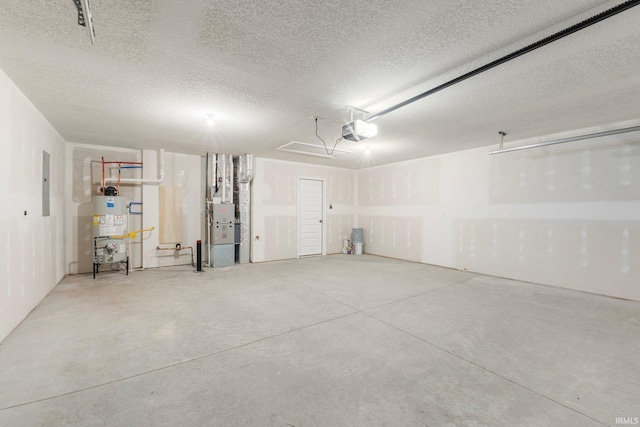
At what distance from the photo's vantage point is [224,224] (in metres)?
5.75

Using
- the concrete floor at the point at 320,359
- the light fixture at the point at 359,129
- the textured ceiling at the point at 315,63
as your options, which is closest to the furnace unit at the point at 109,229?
the concrete floor at the point at 320,359

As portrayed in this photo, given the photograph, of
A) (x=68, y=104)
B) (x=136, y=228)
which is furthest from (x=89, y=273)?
(x=68, y=104)

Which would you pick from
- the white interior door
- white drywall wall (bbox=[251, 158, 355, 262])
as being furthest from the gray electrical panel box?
the white interior door

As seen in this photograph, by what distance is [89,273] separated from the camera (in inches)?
196

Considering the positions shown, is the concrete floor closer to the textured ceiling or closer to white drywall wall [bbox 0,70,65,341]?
white drywall wall [bbox 0,70,65,341]

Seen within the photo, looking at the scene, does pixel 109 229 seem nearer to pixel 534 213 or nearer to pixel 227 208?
pixel 227 208

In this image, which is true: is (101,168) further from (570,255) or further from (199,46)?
(570,255)

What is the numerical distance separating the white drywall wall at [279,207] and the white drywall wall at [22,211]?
3450 mm

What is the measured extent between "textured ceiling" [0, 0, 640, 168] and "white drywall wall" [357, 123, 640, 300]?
0.68 meters

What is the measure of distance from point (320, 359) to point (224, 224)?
4271 mm

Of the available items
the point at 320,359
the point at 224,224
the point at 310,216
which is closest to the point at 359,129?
the point at 320,359

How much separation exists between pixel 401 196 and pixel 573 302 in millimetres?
3886

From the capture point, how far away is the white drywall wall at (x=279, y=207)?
6371 millimetres

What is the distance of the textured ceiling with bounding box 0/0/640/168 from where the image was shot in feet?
5.53
